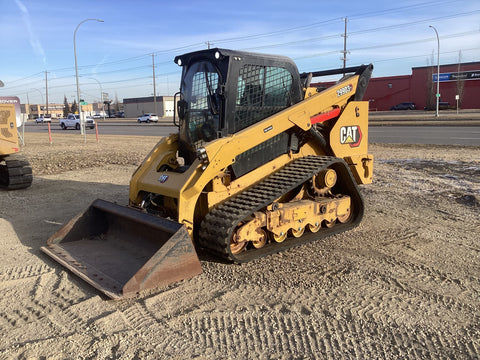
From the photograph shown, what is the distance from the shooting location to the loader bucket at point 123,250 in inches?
159

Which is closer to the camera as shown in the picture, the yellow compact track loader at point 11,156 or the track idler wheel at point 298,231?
the track idler wheel at point 298,231

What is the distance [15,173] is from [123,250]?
5.64 meters

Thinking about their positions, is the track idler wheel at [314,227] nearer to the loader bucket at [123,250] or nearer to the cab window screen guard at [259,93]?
the cab window screen guard at [259,93]

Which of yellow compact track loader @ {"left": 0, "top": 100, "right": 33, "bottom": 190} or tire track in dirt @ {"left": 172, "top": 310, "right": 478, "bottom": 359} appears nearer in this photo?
tire track in dirt @ {"left": 172, "top": 310, "right": 478, "bottom": 359}

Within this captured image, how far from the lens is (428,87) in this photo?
56.4 m

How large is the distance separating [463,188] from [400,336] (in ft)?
19.9

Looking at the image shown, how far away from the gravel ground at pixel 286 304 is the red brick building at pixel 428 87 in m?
54.8

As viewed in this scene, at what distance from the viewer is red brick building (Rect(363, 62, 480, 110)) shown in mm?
55188

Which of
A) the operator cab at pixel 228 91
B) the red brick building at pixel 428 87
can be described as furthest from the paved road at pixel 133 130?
the red brick building at pixel 428 87

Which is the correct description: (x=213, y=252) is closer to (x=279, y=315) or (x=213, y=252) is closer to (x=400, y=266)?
(x=279, y=315)

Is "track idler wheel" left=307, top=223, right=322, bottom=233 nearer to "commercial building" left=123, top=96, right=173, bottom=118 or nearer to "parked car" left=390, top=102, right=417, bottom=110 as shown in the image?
"parked car" left=390, top=102, right=417, bottom=110

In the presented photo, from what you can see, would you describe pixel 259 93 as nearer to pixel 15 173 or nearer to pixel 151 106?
pixel 15 173

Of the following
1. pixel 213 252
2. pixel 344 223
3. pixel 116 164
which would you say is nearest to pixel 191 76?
pixel 213 252

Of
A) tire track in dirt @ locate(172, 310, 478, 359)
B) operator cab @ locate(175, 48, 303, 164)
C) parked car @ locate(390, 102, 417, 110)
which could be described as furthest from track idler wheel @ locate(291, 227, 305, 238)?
parked car @ locate(390, 102, 417, 110)
